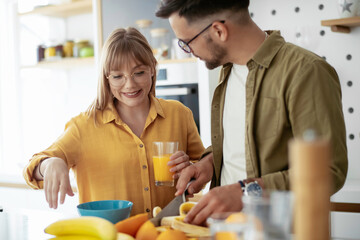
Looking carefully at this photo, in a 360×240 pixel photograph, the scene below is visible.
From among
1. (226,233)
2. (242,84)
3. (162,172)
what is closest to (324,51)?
(242,84)

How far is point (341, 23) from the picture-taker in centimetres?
276

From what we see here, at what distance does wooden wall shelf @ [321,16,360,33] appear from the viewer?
2.72 metres

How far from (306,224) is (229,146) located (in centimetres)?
99

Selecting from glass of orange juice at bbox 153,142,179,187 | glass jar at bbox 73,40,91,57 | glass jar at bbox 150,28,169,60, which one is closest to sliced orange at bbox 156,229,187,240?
glass of orange juice at bbox 153,142,179,187

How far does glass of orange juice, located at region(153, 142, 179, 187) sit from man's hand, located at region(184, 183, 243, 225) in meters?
0.42

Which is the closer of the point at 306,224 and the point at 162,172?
the point at 306,224

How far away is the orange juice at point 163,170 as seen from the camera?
1.58 meters

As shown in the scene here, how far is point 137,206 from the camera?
5.95 ft

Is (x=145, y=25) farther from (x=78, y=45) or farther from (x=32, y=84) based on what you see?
(x=32, y=84)

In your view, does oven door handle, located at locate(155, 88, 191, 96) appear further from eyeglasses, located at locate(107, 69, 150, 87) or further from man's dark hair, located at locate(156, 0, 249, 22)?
man's dark hair, located at locate(156, 0, 249, 22)

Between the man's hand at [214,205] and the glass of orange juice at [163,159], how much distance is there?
0.42 meters

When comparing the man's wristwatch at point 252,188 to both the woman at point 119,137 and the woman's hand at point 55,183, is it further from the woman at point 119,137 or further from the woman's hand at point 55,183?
the woman at point 119,137

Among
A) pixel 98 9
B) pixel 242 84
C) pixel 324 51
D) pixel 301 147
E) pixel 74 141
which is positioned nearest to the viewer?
pixel 301 147

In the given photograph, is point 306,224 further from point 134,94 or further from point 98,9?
point 98,9
